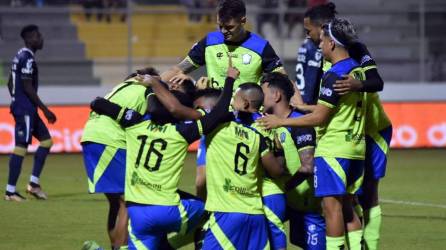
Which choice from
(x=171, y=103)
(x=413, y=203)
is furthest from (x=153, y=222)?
(x=413, y=203)

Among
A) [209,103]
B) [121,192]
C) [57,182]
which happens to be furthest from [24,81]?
[209,103]

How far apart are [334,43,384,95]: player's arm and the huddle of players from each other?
1 centimetres

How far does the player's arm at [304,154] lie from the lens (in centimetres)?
906

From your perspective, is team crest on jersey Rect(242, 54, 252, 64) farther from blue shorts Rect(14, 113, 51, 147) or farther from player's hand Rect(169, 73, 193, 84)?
blue shorts Rect(14, 113, 51, 147)

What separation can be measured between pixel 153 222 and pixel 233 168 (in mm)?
707

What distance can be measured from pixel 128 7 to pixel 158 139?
1686 centimetres

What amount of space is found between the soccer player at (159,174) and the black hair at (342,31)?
1038mm

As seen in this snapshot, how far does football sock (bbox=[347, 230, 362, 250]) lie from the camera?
9172 millimetres

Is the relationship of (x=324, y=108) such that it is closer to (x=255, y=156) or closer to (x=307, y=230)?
(x=255, y=156)

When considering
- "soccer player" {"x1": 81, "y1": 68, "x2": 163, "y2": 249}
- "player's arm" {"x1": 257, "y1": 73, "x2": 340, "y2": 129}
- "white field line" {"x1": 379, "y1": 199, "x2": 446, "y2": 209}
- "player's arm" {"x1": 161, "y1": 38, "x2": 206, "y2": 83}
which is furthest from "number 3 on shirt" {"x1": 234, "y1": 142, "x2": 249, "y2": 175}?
"white field line" {"x1": 379, "y1": 199, "x2": 446, "y2": 209}

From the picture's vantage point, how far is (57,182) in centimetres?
1709

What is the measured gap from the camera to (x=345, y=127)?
8.91 m

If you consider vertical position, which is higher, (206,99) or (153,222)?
(206,99)

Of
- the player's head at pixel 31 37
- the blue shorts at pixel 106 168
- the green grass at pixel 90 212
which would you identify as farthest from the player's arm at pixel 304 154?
the player's head at pixel 31 37
